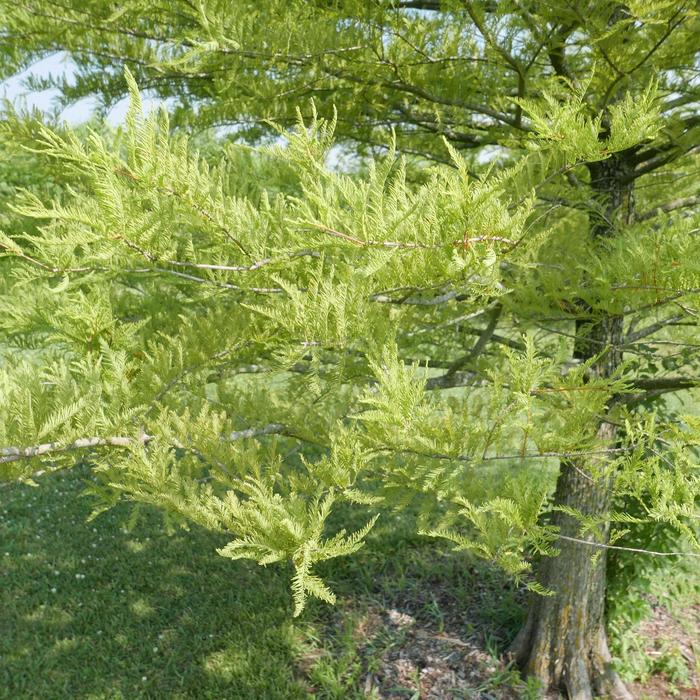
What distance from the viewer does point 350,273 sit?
1603mm

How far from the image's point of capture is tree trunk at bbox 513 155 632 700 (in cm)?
342

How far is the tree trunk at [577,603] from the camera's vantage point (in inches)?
135

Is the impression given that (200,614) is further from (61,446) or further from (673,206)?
(673,206)

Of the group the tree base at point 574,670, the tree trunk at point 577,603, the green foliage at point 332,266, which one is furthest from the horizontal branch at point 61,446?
the tree base at point 574,670

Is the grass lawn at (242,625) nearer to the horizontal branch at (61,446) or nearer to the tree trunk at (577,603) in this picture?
the tree trunk at (577,603)

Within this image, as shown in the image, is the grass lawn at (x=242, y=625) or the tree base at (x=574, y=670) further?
the grass lawn at (x=242, y=625)

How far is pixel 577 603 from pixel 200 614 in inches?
106

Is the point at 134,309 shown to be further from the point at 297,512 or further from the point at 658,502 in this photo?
the point at 658,502

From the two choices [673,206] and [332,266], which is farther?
[673,206]

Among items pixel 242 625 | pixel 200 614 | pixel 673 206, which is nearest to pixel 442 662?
pixel 242 625

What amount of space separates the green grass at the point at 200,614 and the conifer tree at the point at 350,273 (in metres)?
1.15

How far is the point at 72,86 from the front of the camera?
2.95 metres

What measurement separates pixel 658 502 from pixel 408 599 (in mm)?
3268

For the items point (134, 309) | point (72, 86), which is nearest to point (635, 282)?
point (134, 309)
